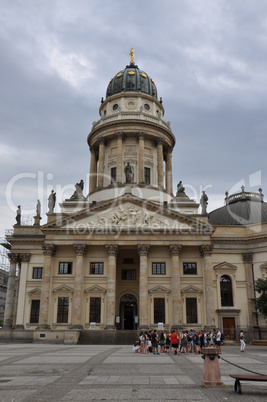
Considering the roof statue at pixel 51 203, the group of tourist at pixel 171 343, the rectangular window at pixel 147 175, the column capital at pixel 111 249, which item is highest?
the rectangular window at pixel 147 175

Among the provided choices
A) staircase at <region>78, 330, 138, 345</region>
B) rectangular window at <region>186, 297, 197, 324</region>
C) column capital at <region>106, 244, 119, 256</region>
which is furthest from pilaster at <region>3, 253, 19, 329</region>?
rectangular window at <region>186, 297, 197, 324</region>

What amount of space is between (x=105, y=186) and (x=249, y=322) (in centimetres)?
2841

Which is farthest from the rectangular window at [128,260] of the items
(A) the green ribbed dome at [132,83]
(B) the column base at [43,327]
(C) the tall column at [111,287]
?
(A) the green ribbed dome at [132,83]

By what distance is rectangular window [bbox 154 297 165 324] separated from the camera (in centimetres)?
4572

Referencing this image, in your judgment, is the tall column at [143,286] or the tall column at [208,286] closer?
the tall column at [143,286]

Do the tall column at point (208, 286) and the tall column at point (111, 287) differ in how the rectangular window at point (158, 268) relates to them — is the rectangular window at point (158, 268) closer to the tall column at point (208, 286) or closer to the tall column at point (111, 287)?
the tall column at point (208, 286)

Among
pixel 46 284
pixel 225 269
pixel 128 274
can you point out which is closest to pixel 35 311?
pixel 46 284

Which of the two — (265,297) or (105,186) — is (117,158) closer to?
(105,186)

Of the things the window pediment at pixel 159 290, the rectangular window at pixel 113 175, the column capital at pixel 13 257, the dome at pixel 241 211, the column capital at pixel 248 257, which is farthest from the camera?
the rectangular window at pixel 113 175

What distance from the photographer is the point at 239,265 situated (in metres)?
49.7

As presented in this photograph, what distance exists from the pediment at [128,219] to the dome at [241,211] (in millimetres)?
12594

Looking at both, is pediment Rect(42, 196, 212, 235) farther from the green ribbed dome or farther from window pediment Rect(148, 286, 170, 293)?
the green ribbed dome

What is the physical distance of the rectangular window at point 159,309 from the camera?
45719mm

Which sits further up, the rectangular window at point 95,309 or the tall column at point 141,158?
the tall column at point 141,158
